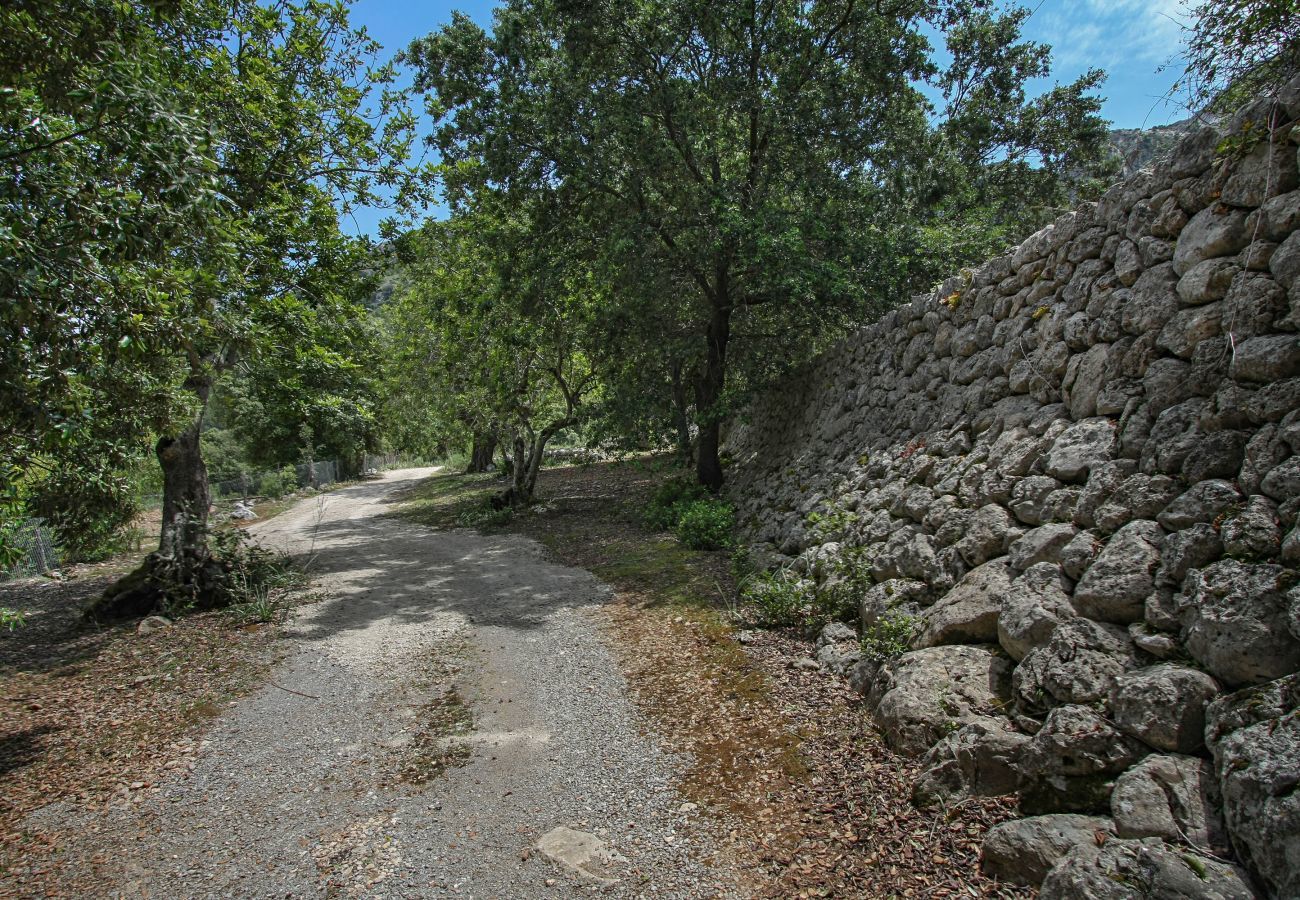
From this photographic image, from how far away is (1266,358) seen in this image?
11.1 feet

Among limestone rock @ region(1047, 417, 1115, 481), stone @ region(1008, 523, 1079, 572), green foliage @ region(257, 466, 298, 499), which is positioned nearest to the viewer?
stone @ region(1008, 523, 1079, 572)

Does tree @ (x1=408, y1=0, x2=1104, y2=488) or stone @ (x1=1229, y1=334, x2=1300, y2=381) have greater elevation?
tree @ (x1=408, y1=0, x2=1104, y2=488)

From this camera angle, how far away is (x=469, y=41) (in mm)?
11383

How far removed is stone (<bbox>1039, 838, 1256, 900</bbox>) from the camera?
239cm

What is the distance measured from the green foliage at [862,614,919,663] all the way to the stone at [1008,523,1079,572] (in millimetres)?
886

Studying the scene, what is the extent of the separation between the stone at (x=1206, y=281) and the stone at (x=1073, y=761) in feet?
8.31

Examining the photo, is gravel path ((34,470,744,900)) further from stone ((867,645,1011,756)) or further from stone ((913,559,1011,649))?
stone ((913,559,1011,649))

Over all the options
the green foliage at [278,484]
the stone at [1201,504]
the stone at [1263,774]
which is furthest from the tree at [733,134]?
the green foliage at [278,484]

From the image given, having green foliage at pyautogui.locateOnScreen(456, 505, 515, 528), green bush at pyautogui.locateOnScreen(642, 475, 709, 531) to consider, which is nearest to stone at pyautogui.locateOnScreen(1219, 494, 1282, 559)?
green bush at pyautogui.locateOnScreen(642, 475, 709, 531)

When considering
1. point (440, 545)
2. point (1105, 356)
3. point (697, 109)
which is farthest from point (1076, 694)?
point (440, 545)

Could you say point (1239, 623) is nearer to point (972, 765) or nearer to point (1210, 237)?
point (972, 765)

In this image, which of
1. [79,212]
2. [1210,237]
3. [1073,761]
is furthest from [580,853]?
[1210,237]

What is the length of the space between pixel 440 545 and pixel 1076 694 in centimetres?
1178

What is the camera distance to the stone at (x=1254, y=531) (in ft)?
9.75
